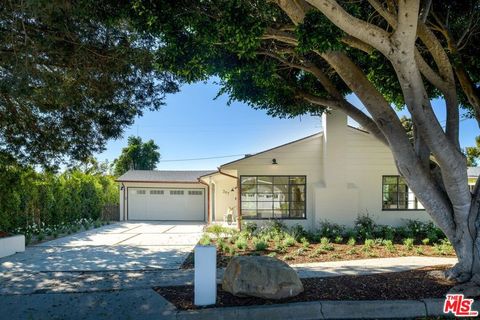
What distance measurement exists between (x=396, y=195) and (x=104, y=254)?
1064 cm

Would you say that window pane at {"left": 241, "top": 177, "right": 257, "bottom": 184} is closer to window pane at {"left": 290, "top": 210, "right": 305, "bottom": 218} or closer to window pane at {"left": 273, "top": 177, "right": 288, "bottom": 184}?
window pane at {"left": 273, "top": 177, "right": 288, "bottom": 184}

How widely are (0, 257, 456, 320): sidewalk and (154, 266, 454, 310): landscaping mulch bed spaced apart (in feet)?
0.83

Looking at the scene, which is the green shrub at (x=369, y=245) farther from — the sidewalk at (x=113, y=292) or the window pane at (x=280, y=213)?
the window pane at (x=280, y=213)

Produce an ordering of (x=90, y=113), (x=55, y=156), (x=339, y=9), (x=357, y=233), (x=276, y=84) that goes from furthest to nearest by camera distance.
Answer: (x=357, y=233), (x=55, y=156), (x=90, y=113), (x=276, y=84), (x=339, y=9)

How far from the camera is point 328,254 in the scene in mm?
9570

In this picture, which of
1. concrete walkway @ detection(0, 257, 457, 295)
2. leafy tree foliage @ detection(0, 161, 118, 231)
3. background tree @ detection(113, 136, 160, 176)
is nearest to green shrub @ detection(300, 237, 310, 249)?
concrete walkway @ detection(0, 257, 457, 295)

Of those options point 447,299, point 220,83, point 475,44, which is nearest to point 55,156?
point 220,83

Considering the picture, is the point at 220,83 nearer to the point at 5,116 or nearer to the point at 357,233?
the point at 5,116

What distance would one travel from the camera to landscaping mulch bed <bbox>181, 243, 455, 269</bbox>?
887 cm

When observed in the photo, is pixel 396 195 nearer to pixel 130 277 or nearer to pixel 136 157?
pixel 130 277

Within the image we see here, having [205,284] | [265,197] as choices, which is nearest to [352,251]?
[265,197]

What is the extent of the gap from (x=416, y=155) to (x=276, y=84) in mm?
3262

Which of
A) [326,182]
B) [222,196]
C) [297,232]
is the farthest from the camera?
[222,196]

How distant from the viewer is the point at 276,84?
7902mm
